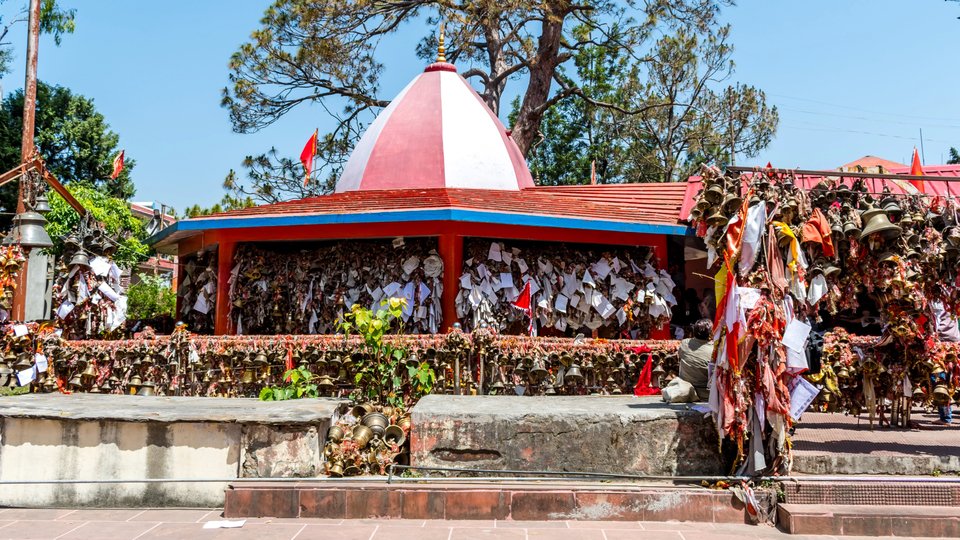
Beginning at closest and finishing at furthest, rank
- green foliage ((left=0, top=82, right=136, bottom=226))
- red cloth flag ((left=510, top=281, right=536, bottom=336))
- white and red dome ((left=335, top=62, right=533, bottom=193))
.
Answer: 1. red cloth flag ((left=510, top=281, right=536, bottom=336))
2. white and red dome ((left=335, top=62, right=533, bottom=193))
3. green foliage ((left=0, top=82, right=136, bottom=226))

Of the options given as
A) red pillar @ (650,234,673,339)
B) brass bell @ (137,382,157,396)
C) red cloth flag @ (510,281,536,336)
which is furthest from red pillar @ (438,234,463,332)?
brass bell @ (137,382,157,396)

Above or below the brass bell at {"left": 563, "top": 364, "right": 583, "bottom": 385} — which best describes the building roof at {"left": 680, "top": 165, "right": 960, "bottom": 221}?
above

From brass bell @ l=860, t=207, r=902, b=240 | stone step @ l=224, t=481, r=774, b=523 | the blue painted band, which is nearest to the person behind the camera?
stone step @ l=224, t=481, r=774, b=523

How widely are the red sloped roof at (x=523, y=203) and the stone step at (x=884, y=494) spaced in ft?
20.1

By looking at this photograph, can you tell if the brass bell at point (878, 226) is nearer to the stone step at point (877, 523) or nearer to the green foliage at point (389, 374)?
the stone step at point (877, 523)

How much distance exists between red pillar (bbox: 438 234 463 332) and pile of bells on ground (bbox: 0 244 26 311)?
18.6ft

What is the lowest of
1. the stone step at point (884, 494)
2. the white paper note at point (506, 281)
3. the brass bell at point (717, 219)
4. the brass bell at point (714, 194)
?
the stone step at point (884, 494)

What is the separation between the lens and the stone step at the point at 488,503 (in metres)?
5.44

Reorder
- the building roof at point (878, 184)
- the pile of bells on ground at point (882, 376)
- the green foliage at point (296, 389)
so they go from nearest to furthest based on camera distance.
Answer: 1. the pile of bells on ground at point (882, 376)
2. the green foliage at point (296, 389)
3. the building roof at point (878, 184)

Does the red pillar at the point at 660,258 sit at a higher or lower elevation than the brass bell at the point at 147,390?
higher

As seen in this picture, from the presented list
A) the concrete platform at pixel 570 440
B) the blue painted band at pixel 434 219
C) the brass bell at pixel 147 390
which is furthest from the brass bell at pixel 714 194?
the brass bell at pixel 147 390

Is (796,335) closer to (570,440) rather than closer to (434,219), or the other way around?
(570,440)

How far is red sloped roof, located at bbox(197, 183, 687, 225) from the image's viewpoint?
429 inches

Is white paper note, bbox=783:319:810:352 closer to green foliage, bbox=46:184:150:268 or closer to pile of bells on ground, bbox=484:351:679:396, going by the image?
pile of bells on ground, bbox=484:351:679:396
